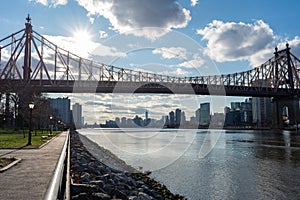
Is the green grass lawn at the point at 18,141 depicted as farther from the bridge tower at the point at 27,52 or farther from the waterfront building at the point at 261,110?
the waterfront building at the point at 261,110

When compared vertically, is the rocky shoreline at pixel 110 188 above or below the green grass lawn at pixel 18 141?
below

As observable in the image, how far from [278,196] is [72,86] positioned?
49.6 m

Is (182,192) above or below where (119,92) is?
below

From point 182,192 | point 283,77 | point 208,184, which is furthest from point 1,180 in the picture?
point 283,77

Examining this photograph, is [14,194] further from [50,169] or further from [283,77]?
[283,77]

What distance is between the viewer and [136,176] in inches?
519

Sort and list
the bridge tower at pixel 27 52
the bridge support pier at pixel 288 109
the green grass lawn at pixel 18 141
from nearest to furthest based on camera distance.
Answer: the green grass lawn at pixel 18 141 → the bridge tower at pixel 27 52 → the bridge support pier at pixel 288 109

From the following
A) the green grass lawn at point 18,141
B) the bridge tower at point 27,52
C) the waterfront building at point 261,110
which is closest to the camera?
the green grass lawn at point 18,141

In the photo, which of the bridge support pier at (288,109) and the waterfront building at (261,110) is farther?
the waterfront building at (261,110)

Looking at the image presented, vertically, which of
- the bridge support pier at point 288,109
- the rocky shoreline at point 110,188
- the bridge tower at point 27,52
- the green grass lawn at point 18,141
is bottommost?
the rocky shoreline at point 110,188

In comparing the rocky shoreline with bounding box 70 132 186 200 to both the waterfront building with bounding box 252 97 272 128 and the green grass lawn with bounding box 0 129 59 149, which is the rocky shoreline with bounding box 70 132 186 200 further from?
the waterfront building with bounding box 252 97 272 128

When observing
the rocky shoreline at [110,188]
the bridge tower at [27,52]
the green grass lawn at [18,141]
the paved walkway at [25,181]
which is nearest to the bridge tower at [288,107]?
the bridge tower at [27,52]

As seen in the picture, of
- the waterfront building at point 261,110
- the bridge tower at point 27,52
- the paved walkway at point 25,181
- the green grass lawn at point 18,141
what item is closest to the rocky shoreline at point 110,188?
the paved walkway at point 25,181

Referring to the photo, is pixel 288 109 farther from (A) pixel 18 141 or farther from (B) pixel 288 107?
(A) pixel 18 141
